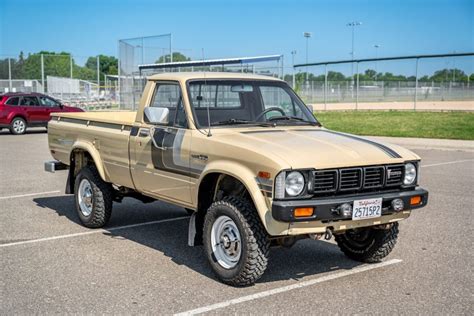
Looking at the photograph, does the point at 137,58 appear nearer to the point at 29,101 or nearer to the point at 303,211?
the point at 29,101

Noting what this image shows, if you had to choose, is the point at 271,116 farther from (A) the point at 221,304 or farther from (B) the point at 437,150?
(B) the point at 437,150

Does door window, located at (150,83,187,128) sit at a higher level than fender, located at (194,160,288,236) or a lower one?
higher

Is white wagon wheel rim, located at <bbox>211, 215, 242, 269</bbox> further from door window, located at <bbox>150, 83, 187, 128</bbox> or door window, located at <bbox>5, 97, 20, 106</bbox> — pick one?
door window, located at <bbox>5, 97, 20, 106</bbox>

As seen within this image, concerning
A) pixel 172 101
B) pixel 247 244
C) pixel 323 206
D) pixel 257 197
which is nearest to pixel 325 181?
pixel 323 206

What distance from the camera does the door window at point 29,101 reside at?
81.2 feet

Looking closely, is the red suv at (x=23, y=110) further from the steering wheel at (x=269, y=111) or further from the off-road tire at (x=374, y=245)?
the off-road tire at (x=374, y=245)

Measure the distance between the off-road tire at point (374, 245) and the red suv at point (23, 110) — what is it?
20.5m

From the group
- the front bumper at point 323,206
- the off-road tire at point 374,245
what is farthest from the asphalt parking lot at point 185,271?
the front bumper at point 323,206

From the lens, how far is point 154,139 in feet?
21.0

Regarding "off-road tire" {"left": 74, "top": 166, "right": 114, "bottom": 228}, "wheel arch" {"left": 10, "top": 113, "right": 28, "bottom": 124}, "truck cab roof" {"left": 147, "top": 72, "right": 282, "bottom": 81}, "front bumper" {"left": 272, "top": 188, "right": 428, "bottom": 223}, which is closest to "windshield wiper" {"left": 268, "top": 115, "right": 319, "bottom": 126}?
"truck cab roof" {"left": 147, "top": 72, "right": 282, "bottom": 81}

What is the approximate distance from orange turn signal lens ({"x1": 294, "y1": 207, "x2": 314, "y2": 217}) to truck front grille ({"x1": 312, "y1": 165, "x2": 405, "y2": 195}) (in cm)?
19

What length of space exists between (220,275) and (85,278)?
127 cm

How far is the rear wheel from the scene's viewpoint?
24.5 metres

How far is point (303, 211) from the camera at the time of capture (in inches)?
194
